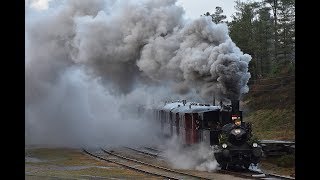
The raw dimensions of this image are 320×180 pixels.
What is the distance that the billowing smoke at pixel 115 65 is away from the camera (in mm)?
18078

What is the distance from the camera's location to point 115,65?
26.4 metres

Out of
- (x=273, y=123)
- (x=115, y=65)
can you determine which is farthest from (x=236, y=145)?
(x=273, y=123)

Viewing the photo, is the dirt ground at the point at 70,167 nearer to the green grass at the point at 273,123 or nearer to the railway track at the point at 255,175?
the railway track at the point at 255,175

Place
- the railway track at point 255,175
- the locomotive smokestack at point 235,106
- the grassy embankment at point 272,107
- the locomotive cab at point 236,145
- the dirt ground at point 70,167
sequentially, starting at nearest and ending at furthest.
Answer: the railway track at point 255,175
the locomotive cab at point 236,145
the locomotive smokestack at point 235,106
the dirt ground at point 70,167
the grassy embankment at point 272,107

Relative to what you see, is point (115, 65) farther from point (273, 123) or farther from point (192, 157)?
point (273, 123)

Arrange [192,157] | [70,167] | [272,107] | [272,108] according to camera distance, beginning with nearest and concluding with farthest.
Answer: [192,157] → [70,167] → [272,108] → [272,107]

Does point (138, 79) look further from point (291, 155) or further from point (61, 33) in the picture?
point (291, 155)

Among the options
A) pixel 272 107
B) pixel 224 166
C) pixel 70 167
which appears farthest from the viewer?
pixel 272 107

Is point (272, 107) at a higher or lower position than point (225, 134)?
higher

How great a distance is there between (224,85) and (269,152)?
233 inches

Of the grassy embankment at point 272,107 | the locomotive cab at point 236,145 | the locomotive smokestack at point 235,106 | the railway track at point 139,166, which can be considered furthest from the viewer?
the grassy embankment at point 272,107

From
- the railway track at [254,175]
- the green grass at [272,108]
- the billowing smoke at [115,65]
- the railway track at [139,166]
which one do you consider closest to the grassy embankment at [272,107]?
the green grass at [272,108]

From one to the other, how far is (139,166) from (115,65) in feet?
28.9

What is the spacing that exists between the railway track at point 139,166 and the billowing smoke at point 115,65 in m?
3.33
